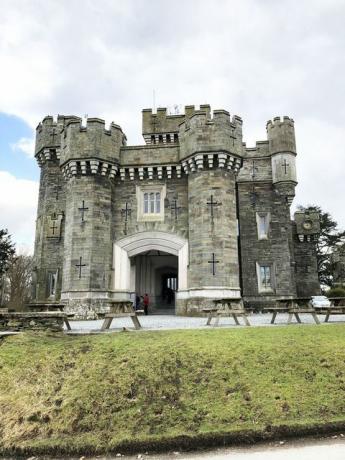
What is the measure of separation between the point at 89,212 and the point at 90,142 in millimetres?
3198

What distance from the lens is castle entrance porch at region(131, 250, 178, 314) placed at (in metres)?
21.0

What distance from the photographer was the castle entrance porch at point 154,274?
2100 cm

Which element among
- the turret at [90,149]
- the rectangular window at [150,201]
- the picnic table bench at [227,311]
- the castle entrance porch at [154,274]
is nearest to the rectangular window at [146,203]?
the rectangular window at [150,201]

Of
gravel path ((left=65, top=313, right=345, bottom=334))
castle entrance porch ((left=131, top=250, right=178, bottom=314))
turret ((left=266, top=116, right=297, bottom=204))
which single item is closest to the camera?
gravel path ((left=65, top=313, right=345, bottom=334))

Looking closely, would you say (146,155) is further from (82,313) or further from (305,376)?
(305,376)

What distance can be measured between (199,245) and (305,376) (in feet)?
35.6

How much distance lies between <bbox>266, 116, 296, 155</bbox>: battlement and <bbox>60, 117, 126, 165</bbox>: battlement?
9.03 meters

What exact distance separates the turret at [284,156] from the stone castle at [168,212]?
0.06 m

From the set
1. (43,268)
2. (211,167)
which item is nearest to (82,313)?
(43,268)

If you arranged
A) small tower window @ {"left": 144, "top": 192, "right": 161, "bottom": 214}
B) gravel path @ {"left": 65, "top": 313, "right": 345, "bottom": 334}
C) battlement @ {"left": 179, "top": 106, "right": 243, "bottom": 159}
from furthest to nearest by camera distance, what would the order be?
small tower window @ {"left": 144, "top": 192, "right": 161, "bottom": 214} → battlement @ {"left": 179, "top": 106, "right": 243, "bottom": 159} → gravel path @ {"left": 65, "top": 313, "right": 345, "bottom": 334}

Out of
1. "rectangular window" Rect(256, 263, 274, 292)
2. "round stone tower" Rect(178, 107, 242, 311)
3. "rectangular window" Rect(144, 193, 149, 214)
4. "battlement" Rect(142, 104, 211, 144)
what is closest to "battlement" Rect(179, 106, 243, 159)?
"round stone tower" Rect(178, 107, 242, 311)

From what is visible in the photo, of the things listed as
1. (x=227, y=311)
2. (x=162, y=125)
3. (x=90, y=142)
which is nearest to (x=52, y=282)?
(x=90, y=142)

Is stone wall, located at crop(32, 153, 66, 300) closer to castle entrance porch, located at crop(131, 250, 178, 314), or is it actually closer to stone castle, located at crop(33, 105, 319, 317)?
stone castle, located at crop(33, 105, 319, 317)

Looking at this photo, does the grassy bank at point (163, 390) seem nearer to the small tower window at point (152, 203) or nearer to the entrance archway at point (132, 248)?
the entrance archway at point (132, 248)
